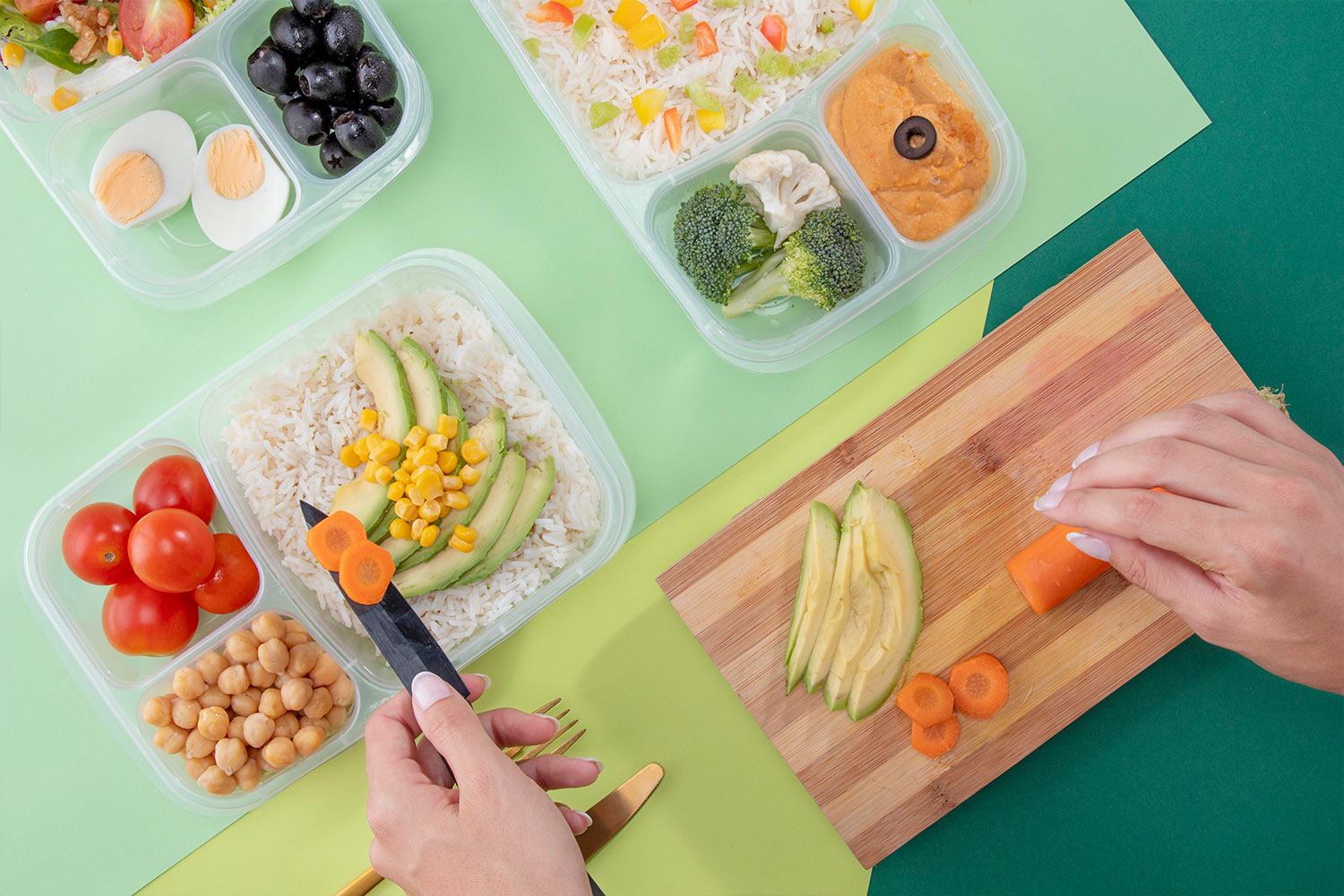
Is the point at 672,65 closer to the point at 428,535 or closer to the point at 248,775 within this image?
the point at 428,535

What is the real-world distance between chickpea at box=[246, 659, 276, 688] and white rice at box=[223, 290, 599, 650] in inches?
7.9

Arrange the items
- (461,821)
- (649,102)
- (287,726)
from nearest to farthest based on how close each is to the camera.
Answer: (461,821)
(287,726)
(649,102)

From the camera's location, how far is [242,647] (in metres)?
2.03

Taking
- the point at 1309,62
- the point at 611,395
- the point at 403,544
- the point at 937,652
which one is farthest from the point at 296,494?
the point at 1309,62

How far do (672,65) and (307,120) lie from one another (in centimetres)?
94

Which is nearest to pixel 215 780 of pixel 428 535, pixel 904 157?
pixel 428 535

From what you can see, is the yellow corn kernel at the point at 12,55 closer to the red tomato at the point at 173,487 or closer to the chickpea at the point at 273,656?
the red tomato at the point at 173,487

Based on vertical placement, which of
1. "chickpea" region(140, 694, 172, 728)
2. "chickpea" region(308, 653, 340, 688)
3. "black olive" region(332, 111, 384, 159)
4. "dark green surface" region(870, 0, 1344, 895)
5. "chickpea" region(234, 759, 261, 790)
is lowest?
"dark green surface" region(870, 0, 1344, 895)

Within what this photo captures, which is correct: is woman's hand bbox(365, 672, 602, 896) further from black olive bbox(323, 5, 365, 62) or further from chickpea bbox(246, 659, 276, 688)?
black olive bbox(323, 5, 365, 62)

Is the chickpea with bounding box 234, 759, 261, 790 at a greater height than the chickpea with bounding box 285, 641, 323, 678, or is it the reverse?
the chickpea with bounding box 285, 641, 323, 678

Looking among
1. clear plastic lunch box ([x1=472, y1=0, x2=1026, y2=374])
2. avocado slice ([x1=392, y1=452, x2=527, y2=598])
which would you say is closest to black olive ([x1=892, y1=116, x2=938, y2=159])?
clear plastic lunch box ([x1=472, y1=0, x2=1026, y2=374])

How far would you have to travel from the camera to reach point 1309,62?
2.37 m

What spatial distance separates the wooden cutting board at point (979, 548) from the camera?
208cm

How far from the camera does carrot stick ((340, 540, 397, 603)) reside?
68.3 inches
